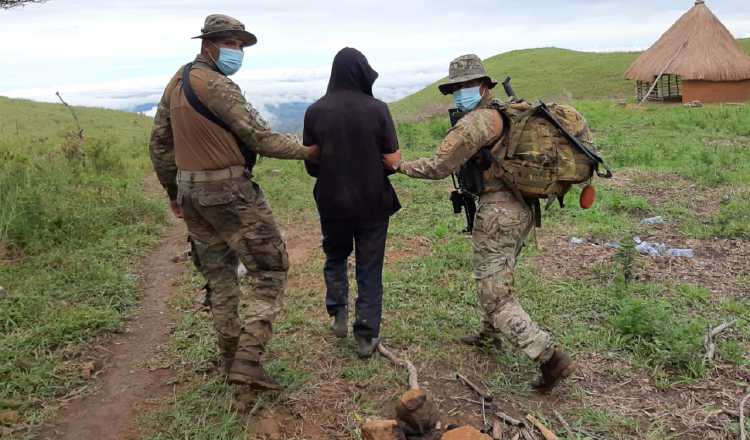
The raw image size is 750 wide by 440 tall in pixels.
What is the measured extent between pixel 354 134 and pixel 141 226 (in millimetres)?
4646

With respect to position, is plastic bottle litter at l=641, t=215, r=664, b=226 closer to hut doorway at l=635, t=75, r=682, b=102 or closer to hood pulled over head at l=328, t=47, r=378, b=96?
hood pulled over head at l=328, t=47, r=378, b=96

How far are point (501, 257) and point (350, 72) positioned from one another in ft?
5.13

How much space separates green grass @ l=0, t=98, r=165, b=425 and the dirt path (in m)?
0.16

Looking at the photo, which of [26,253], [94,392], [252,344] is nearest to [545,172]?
[252,344]

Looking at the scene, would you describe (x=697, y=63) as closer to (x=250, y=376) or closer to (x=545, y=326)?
(x=545, y=326)

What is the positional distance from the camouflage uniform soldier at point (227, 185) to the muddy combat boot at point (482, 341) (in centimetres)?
157

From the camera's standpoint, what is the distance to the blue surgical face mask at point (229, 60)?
10.9ft

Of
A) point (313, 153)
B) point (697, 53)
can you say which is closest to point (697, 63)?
point (697, 53)

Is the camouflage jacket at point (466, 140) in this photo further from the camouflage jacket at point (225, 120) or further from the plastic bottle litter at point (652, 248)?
the plastic bottle litter at point (652, 248)

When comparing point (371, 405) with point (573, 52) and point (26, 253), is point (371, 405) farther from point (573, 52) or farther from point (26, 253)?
point (573, 52)

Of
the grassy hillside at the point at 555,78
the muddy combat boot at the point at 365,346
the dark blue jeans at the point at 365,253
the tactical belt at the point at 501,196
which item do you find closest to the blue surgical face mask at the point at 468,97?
the tactical belt at the point at 501,196

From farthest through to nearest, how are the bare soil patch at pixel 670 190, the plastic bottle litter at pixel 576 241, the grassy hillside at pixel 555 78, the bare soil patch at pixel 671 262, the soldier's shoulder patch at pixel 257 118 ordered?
the grassy hillside at pixel 555 78 → the bare soil patch at pixel 670 190 → the plastic bottle litter at pixel 576 241 → the bare soil patch at pixel 671 262 → the soldier's shoulder patch at pixel 257 118

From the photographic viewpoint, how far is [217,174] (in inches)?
128

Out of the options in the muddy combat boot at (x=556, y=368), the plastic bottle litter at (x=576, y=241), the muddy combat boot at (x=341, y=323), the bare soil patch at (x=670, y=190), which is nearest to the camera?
the muddy combat boot at (x=556, y=368)
